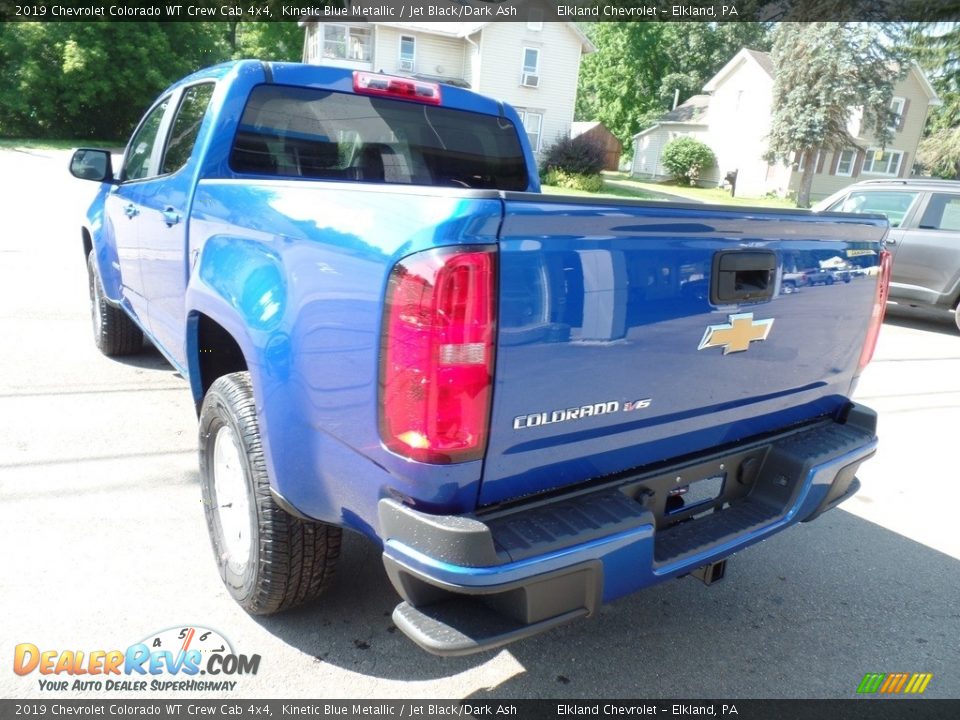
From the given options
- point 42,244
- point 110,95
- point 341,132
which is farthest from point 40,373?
point 110,95

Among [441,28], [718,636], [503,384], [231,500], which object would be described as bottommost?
[718,636]

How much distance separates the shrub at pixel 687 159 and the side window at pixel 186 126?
40141mm

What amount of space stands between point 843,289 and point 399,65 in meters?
35.6

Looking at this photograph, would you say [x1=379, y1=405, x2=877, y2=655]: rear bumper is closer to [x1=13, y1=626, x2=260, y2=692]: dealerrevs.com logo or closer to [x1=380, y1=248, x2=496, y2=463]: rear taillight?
[x1=380, y1=248, x2=496, y2=463]: rear taillight

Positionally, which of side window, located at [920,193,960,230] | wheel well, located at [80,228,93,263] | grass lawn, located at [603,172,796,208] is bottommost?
grass lawn, located at [603,172,796,208]

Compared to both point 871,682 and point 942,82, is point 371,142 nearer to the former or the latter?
point 871,682

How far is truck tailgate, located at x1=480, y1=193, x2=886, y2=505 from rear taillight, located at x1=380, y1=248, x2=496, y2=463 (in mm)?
53

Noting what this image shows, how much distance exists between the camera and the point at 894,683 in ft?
8.63

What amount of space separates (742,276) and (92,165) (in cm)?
396

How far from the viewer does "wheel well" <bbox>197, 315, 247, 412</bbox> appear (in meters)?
2.94

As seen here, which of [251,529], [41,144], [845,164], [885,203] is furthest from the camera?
[845,164]

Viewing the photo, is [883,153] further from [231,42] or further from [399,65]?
[231,42]

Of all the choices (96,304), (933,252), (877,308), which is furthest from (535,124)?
(877,308)

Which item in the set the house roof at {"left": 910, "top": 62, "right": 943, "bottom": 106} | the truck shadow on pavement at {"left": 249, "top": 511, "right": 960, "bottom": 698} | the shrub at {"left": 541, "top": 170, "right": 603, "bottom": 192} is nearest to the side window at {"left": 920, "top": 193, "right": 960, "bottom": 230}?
the truck shadow on pavement at {"left": 249, "top": 511, "right": 960, "bottom": 698}
